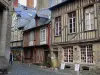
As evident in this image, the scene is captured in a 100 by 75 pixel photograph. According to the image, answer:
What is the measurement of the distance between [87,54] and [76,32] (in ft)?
8.17

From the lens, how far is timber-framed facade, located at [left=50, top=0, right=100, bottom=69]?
A: 65.8ft

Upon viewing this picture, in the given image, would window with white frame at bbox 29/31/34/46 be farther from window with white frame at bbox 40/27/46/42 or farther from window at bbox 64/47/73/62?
window at bbox 64/47/73/62

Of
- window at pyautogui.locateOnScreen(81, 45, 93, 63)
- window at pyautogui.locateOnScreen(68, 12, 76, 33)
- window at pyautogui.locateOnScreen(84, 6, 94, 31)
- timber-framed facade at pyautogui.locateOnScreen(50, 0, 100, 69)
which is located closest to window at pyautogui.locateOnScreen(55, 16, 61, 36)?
timber-framed facade at pyautogui.locateOnScreen(50, 0, 100, 69)

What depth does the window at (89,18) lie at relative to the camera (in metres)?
20.7

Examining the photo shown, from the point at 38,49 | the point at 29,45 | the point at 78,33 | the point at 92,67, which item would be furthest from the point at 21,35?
the point at 92,67

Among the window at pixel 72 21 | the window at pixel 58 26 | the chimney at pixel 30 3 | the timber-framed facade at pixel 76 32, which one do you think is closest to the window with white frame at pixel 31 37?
the timber-framed facade at pixel 76 32

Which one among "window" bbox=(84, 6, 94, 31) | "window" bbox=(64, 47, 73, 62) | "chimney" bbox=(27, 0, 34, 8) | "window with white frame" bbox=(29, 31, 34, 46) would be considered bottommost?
"window" bbox=(64, 47, 73, 62)

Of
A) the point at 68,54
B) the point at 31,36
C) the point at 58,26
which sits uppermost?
the point at 58,26

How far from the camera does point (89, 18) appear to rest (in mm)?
21062

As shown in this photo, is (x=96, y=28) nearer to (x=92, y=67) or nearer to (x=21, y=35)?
(x=92, y=67)

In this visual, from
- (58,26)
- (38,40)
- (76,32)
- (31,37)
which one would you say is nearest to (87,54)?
(76,32)

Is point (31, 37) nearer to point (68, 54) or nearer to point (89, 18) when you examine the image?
point (68, 54)

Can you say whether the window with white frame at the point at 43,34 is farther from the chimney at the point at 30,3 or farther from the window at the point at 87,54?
the chimney at the point at 30,3

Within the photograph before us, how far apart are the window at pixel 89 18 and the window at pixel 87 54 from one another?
5.46ft
